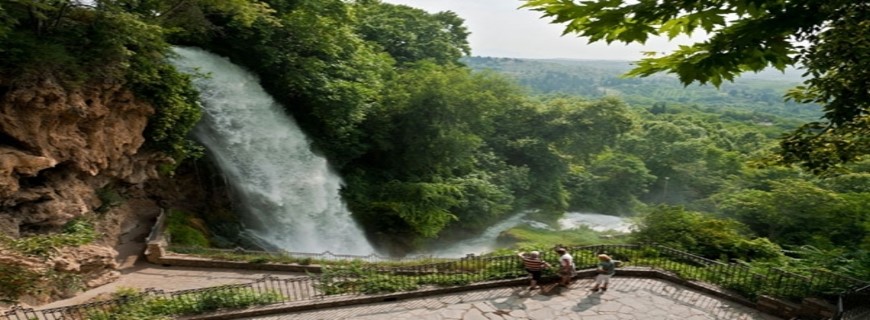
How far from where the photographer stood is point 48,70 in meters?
10.7

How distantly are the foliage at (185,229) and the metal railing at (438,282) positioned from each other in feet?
18.5

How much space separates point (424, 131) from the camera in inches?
920

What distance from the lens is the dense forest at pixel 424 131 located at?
37.8ft

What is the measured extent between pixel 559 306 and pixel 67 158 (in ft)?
40.0

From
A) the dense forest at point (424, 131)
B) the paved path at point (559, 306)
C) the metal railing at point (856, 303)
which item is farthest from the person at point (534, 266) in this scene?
the metal railing at point (856, 303)

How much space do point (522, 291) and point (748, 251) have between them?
297 inches

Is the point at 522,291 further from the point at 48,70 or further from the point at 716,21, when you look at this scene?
the point at 48,70

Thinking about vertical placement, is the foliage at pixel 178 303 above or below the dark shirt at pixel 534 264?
below

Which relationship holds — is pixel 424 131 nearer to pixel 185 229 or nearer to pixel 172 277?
pixel 185 229

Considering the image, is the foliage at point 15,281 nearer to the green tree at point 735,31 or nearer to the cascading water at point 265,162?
the cascading water at point 265,162

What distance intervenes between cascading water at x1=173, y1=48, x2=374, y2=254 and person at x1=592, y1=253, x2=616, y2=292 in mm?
11696

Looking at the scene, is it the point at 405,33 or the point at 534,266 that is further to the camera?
the point at 405,33

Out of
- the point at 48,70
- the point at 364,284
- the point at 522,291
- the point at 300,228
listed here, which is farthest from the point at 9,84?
the point at 522,291

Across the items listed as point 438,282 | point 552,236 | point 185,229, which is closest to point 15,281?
point 185,229
